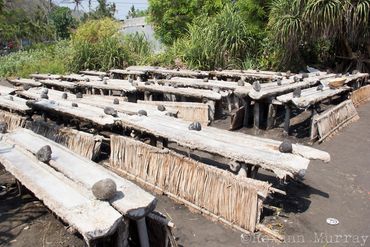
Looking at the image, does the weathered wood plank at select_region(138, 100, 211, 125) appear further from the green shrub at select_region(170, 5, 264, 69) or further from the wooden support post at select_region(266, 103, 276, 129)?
the green shrub at select_region(170, 5, 264, 69)

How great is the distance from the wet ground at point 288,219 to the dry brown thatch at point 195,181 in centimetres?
23

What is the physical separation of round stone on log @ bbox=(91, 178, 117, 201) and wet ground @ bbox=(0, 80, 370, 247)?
1447 mm

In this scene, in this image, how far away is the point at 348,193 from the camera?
22.5 feet

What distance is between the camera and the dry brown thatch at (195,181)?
5453 mm

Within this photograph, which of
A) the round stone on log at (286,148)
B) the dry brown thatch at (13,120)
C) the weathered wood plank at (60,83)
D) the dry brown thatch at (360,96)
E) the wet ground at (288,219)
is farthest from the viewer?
the weathered wood plank at (60,83)

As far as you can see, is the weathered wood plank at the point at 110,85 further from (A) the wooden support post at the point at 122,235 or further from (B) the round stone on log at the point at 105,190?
(A) the wooden support post at the point at 122,235

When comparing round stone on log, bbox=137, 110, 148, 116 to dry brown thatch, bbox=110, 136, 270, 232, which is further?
round stone on log, bbox=137, 110, 148, 116

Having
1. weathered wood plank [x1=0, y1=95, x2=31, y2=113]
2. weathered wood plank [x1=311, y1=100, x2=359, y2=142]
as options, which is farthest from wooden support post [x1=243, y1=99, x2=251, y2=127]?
weathered wood plank [x1=0, y1=95, x2=31, y2=113]

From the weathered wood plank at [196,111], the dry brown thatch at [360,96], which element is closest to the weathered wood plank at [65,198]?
the weathered wood plank at [196,111]

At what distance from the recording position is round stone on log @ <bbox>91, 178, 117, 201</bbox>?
4.29 meters

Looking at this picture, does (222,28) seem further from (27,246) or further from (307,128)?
(27,246)

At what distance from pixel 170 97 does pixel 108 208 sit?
9158 mm

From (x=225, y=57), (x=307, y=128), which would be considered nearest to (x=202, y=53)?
(x=225, y=57)

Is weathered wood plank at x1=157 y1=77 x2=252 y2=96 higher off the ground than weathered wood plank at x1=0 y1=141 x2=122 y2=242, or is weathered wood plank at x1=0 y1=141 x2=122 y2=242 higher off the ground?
weathered wood plank at x1=157 y1=77 x2=252 y2=96
